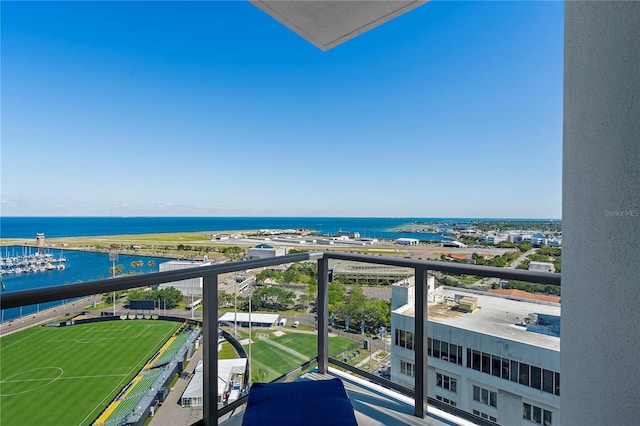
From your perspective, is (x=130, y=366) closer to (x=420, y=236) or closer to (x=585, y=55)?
(x=585, y=55)

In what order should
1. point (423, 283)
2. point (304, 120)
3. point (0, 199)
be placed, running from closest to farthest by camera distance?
point (423, 283) → point (0, 199) → point (304, 120)

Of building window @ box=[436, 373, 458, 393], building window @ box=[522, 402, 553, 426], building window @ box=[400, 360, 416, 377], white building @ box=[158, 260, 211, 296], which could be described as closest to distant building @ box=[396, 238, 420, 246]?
building window @ box=[400, 360, 416, 377]

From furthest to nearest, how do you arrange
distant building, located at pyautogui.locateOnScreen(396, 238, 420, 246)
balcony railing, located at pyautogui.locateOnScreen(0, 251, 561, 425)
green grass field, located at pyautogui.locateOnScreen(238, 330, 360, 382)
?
distant building, located at pyautogui.locateOnScreen(396, 238, 420, 246)
green grass field, located at pyautogui.locateOnScreen(238, 330, 360, 382)
balcony railing, located at pyautogui.locateOnScreen(0, 251, 561, 425)

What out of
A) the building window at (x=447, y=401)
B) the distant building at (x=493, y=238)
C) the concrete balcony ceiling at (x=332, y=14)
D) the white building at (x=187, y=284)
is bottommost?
the building window at (x=447, y=401)

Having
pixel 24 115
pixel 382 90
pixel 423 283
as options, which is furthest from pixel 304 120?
pixel 423 283

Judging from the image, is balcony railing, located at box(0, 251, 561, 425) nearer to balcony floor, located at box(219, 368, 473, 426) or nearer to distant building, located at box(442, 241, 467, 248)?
balcony floor, located at box(219, 368, 473, 426)

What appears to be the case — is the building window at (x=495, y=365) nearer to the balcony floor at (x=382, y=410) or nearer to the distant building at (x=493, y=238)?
the balcony floor at (x=382, y=410)

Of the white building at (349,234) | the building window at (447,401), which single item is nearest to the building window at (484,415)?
the building window at (447,401)
